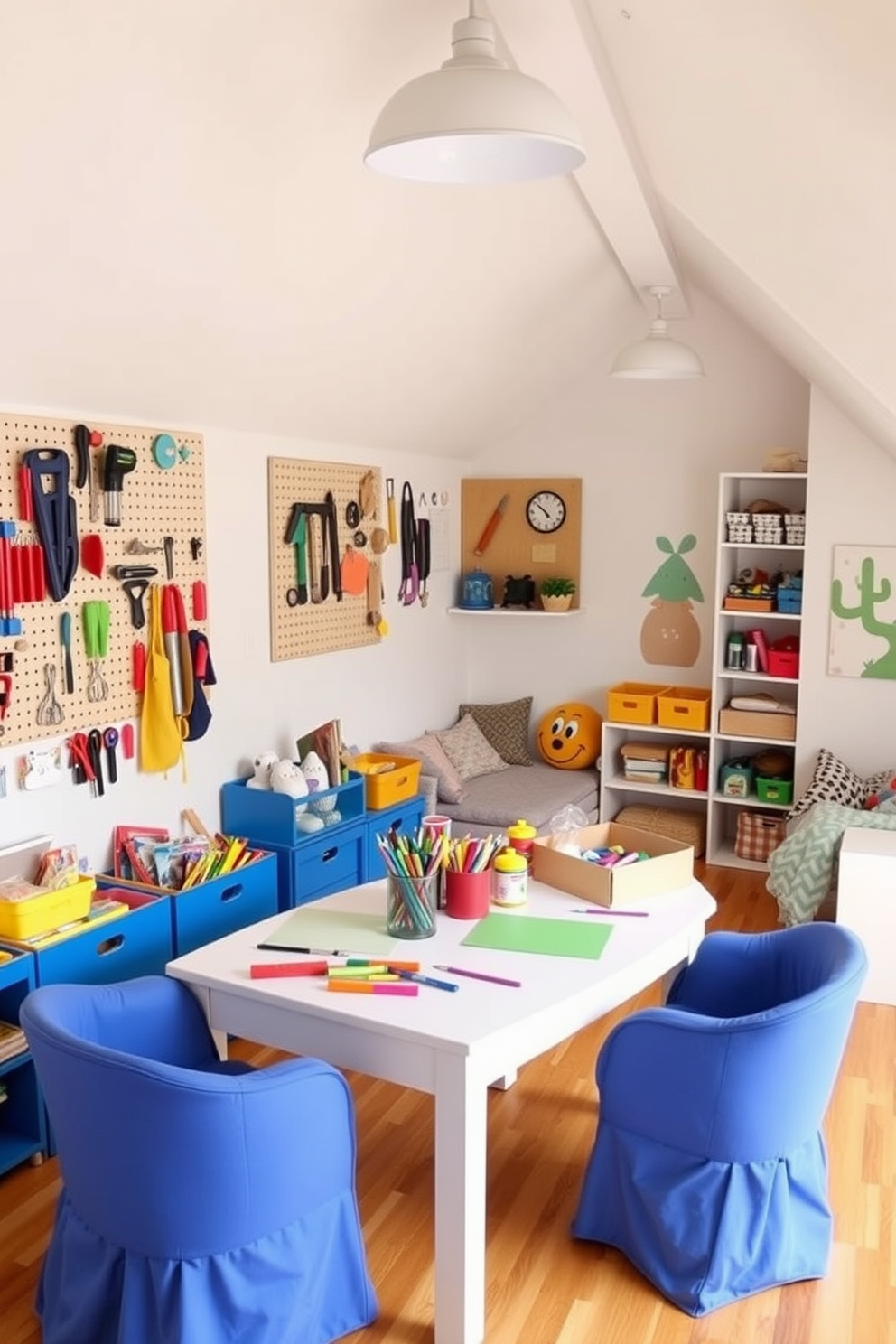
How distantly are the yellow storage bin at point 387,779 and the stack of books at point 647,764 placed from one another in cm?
118

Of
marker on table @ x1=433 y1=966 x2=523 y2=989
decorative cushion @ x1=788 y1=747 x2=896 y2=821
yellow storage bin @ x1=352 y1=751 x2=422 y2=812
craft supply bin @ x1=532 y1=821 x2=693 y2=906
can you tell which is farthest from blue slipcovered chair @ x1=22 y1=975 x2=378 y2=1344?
decorative cushion @ x1=788 y1=747 x2=896 y2=821

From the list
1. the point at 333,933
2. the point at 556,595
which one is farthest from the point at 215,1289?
the point at 556,595

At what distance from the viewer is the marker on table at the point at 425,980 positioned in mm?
2525

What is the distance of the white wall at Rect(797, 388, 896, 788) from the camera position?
5.04m

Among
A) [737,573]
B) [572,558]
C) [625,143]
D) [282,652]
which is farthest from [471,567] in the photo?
[625,143]

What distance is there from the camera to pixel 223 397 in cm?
395

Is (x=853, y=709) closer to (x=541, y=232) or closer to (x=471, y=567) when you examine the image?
(x=471, y=567)

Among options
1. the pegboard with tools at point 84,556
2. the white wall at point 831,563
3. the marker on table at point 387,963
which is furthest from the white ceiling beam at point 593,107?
the marker on table at point 387,963

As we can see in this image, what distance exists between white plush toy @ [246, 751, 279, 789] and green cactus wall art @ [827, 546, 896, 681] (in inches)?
98.0

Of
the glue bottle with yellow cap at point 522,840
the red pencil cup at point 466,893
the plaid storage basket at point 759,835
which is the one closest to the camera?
the red pencil cup at point 466,893

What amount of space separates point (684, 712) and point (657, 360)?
1.88 meters

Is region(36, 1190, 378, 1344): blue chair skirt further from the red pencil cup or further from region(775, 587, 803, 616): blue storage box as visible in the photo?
region(775, 587, 803, 616): blue storage box

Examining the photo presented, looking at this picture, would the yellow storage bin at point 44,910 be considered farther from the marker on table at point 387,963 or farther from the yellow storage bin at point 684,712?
the yellow storage bin at point 684,712

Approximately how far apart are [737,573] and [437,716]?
161 centimetres
